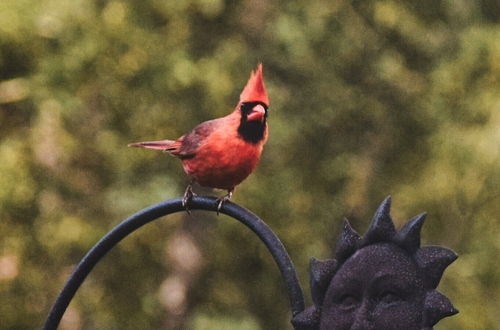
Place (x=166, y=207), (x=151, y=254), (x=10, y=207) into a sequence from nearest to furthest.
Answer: (x=166, y=207)
(x=10, y=207)
(x=151, y=254)

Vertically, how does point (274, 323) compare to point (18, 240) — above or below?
below

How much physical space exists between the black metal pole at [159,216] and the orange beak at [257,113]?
0.23 metres

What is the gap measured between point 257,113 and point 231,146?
20 centimetres

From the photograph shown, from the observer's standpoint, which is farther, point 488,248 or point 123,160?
point 488,248

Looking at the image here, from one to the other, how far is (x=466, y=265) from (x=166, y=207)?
6.92 metres

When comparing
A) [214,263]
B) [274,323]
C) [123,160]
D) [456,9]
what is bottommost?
[274,323]

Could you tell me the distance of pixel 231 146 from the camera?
2.63 m

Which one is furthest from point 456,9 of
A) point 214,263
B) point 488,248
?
point 214,263

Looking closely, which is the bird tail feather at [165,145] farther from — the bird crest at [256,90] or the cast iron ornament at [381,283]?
the cast iron ornament at [381,283]

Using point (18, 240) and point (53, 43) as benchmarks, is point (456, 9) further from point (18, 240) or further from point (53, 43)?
point (18, 240)

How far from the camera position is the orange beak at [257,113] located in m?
2.47

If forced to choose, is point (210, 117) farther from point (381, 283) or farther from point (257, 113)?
point (381, 283)

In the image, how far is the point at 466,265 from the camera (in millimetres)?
8953

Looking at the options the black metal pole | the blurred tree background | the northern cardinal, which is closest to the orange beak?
the northern cardinal
